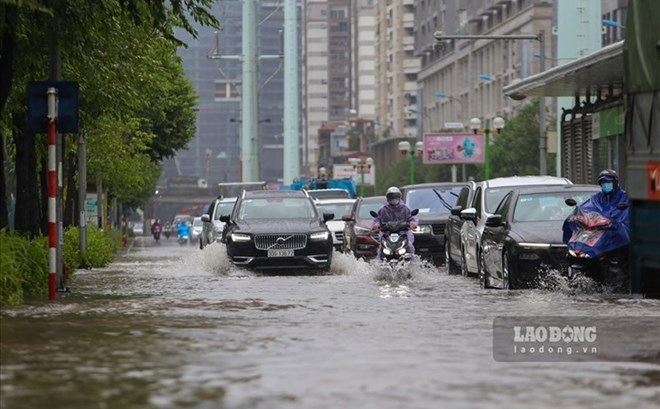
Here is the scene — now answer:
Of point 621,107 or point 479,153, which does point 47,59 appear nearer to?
point 621,107

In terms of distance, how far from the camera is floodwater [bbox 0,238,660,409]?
412 inches

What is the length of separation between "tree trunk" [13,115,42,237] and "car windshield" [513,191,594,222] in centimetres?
859

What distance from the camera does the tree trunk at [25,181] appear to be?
96.8ft

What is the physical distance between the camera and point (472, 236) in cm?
2845

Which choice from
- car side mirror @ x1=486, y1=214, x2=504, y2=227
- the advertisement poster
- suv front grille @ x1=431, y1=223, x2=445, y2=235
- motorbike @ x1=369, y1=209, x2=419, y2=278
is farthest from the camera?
the advertisement poster

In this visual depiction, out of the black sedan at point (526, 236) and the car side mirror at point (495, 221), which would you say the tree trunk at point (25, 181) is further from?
the car side mirror at point (495, 221)

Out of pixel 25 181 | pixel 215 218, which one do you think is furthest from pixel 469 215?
pixel 215 218

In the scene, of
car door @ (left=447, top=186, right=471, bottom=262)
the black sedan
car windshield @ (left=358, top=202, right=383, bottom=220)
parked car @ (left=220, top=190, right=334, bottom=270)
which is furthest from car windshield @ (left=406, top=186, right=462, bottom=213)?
the black sedan

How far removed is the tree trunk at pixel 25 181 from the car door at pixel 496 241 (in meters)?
7.82

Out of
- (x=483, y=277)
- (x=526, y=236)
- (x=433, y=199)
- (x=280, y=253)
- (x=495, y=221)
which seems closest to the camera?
(x=526, y=236)

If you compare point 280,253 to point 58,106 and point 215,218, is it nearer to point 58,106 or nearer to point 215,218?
point 58,106

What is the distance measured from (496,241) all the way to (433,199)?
1197 centimetres

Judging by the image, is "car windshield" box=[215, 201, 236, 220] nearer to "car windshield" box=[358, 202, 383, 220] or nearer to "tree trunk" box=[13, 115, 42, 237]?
"car windshield" box=[358, 202, 383, 220]

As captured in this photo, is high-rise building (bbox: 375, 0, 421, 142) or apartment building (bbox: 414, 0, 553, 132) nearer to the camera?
apartment building (bbox: 414, 0, 553, 132)
